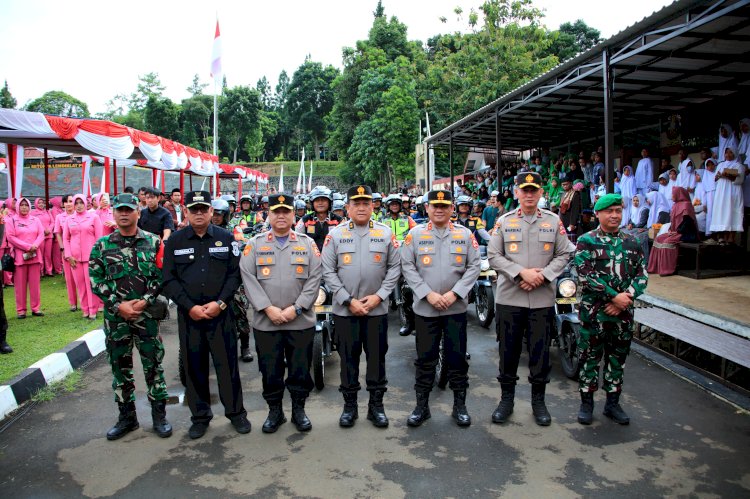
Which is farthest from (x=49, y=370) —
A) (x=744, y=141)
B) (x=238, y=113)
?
(x=238, y=113)

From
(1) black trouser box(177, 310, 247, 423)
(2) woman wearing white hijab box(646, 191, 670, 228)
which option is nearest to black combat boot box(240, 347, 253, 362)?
(1) black trouser box(177, 310, 247, 423)

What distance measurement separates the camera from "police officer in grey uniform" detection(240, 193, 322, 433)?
413cm

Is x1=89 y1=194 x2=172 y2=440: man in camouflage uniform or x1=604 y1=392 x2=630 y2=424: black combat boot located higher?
x1=89 y1=194 x2=172 y2=440: man in camouflage uniform

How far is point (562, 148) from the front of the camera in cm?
1872

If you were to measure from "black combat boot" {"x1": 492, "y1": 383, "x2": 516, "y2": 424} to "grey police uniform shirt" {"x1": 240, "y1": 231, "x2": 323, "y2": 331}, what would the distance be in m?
1.64

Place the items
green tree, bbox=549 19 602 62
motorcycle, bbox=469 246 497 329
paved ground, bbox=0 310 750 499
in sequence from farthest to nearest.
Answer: green tree, bbox=549 19 602 62
motorcycle, bbox=469 246 497 329
paved ground, bbox=0 310 750 499

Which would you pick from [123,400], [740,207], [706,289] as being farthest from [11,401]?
[740,207]

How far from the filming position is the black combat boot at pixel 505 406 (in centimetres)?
420

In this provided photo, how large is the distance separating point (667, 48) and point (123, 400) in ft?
26.9

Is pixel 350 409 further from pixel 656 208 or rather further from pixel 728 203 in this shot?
pixel 656 208

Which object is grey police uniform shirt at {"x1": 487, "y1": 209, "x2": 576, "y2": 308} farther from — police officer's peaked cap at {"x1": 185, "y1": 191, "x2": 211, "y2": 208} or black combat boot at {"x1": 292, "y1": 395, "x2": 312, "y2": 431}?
police officer's peaked cap at {"x1": 185, "y1": 191, "x2": 211, "y2": 208}

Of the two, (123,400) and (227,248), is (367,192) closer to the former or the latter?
(227,248)

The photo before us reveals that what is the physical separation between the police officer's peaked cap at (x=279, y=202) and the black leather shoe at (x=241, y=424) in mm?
1670

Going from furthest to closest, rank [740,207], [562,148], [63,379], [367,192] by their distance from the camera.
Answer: [562,148]
[740,207]
[63,379]
[367,192]
